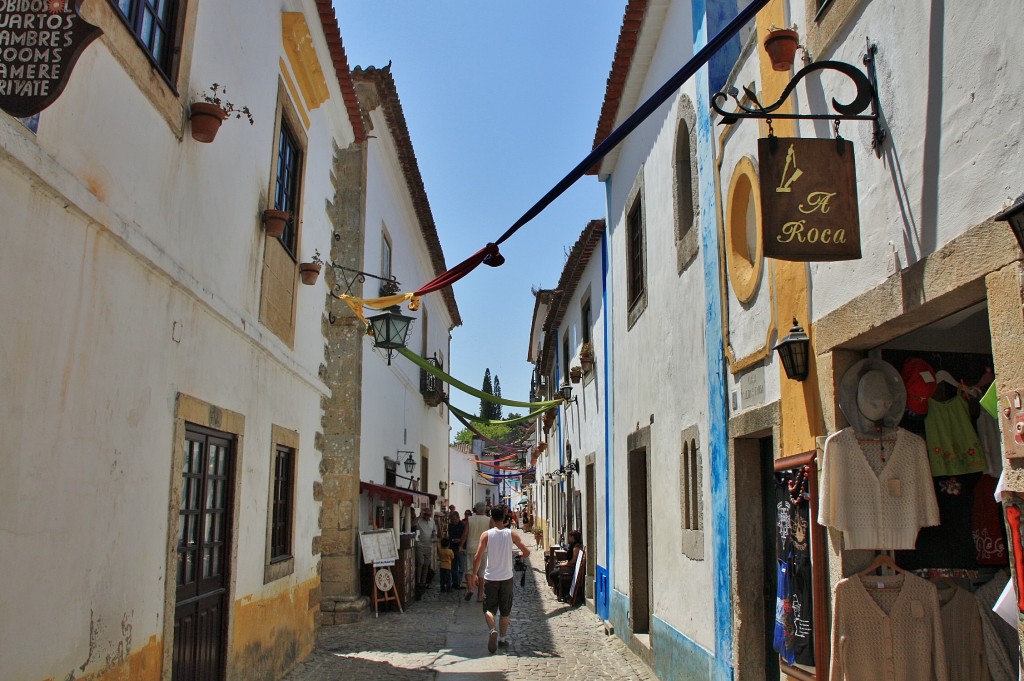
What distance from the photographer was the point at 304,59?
8422 mm

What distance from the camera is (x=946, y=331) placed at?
4316 mm

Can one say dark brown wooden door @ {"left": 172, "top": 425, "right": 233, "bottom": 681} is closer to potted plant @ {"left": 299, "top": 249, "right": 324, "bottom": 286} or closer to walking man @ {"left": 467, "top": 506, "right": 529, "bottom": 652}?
potted plant @ {"left": 299, "top": 249, "right": 324, "bottom": 286}

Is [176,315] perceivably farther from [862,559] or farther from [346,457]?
[346,457]

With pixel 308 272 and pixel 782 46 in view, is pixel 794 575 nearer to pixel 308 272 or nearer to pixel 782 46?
pixel 782 46

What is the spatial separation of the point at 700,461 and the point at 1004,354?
415cm

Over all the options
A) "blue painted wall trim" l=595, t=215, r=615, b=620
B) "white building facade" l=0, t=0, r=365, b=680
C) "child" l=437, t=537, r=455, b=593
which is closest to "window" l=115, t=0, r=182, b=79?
"white building facade" l=0, t=0, r=365, b=680

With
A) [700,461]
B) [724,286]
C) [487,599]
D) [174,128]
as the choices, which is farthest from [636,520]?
[174,128]

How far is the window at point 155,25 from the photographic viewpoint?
464 centimetres

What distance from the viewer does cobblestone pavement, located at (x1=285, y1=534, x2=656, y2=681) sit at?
8281 millimetres

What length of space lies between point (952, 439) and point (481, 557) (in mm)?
6497

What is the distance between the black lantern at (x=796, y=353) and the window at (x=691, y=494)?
2329 mm

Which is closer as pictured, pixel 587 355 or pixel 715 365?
pixel 715 365

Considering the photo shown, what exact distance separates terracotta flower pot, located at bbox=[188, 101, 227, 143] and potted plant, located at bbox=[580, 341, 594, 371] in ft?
31.7

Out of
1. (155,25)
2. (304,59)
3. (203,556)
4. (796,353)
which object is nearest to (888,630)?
(796,353)
